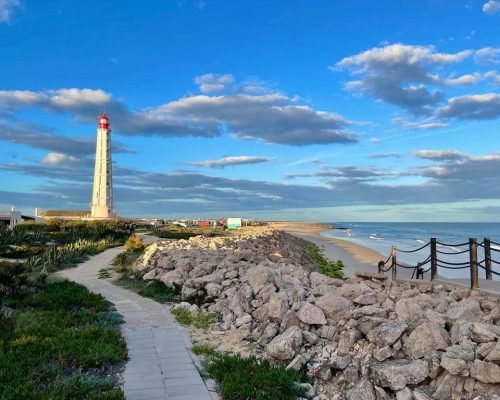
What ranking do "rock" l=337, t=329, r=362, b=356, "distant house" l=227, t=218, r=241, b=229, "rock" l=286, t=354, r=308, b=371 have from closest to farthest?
"rock" l=286, t=354, r=308, b=371 < "rock" l=337, t=329, r=362, b=356 < "distant house" l=227, t=218, r=241, b=229

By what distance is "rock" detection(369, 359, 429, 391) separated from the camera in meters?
5.10

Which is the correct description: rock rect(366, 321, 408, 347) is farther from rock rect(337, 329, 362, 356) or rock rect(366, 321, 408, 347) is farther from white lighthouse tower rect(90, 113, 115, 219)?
white lighthouse tower rect(90, 113, 115, 219)

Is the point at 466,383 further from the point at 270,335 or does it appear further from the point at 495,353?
the point at 270,335

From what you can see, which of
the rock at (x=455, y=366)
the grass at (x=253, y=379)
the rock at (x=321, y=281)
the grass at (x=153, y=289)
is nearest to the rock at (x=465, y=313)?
the rock at (x=455, y=366)

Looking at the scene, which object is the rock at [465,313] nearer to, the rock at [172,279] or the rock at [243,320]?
the rock at [243,320]

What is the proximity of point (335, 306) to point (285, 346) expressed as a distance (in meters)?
1.22

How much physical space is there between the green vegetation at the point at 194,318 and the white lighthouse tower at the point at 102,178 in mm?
41187

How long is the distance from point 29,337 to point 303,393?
14.2ft

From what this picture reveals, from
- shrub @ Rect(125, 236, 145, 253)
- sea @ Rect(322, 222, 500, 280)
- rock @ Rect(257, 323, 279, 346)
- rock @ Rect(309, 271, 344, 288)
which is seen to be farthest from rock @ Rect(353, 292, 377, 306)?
shrub @ Rect(125, 236, 145, 253)

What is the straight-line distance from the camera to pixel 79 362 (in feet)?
20.1

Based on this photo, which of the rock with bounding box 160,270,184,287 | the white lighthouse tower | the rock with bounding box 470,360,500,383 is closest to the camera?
the rock with bounding box 470,360,500,383

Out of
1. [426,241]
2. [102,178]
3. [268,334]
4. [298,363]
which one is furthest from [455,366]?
[426,241]

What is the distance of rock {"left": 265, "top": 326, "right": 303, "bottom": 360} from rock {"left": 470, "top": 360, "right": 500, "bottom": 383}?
240cm

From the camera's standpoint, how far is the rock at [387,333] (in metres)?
5.82
